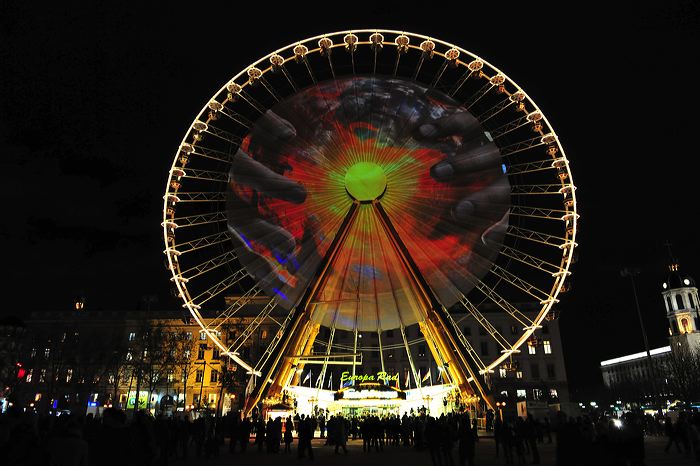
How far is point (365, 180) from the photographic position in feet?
105

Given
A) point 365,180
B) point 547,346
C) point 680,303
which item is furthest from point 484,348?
point 680,303

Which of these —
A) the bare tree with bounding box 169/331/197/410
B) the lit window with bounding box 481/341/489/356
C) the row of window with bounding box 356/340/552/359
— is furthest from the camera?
the lit window with bounding box 481/341/489/356

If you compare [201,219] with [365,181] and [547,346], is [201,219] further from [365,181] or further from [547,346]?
[547,346]

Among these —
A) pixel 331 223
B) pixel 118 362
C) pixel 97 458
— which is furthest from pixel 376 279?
pixel 118 362

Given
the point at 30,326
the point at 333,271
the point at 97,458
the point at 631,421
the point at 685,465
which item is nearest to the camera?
the point at 97,458

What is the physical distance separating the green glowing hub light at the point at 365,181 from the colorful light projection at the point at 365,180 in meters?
0.07

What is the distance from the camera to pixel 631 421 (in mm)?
11734

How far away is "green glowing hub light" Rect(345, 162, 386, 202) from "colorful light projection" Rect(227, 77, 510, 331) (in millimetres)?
72

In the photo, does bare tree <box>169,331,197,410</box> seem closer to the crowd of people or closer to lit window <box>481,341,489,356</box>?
lit window <box>481,341,489,356</box>

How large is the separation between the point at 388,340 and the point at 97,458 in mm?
84192

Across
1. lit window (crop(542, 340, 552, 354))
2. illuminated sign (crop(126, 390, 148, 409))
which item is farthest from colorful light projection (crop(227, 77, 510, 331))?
lit window (crop(542, 340, 552, 354))

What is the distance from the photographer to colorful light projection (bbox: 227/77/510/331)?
32.7m

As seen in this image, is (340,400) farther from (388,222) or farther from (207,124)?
(207,124)

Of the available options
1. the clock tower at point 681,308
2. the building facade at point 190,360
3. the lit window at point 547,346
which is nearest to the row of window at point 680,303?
the clock tower at point 681,308
